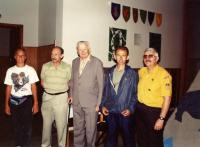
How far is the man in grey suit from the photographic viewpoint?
3.63m

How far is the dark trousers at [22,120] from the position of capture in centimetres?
388

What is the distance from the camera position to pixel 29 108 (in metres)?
3.92

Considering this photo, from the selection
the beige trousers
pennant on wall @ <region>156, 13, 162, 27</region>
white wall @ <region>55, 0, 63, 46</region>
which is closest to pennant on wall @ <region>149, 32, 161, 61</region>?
pennant on wall @ <region>156, 13, 162, 27</region>

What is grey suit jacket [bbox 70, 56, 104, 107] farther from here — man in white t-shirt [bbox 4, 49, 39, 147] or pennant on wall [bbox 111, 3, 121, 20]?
pennant on wall [bbox 111, 3, 121, 20]

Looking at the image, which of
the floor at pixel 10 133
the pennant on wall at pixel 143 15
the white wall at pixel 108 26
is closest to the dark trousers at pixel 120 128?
the floor at pixel 10 133

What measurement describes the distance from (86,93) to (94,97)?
101 mm

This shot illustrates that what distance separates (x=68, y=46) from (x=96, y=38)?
670mm

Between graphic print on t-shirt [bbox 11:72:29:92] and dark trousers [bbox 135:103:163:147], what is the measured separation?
1410 millimetres

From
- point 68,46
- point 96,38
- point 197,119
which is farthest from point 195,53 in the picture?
point 197,119

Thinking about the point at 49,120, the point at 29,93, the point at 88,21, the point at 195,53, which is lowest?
the point at 49,120

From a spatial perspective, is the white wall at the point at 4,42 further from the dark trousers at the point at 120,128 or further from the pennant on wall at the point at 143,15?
the dark trousers at the point at 120,128

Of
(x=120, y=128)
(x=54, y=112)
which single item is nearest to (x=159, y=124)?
(x=120, y=128)

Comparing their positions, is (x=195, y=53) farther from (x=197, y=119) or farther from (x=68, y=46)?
(x=197, y=119)

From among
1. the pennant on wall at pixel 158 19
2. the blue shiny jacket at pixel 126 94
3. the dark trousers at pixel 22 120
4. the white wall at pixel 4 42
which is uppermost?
the pennant on wall at pixel 158 19
